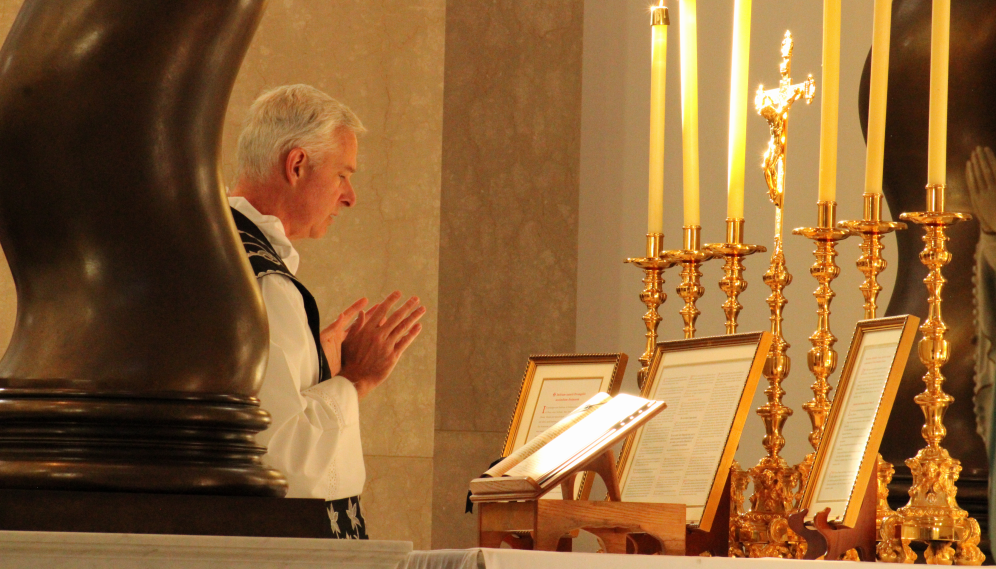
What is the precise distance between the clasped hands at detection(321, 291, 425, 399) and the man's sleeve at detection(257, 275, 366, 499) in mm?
137

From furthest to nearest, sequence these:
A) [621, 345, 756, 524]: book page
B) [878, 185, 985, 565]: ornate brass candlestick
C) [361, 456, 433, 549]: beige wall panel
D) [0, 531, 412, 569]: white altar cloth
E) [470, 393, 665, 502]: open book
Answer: [361, 456, 433, 549]: beige wall panel → [621, 345, 756, 524]: book page → [878, 185, 985, 565]: ornate brass candlestick → [470, 393, 665, 502]: open book → [0, 531, 412, 569]: white altar cloth

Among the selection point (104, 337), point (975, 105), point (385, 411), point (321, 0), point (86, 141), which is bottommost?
point (385, 411)

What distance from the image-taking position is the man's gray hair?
317cm

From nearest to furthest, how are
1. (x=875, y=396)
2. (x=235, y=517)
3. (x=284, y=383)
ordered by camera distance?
1. (x=235, y=517)
2. (x=875, y=396)
3. (x=284, y=383)

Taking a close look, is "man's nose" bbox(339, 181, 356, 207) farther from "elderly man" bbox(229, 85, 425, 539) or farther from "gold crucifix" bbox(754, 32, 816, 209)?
"gold crucifix" bbox(754, 32, 816, 209)

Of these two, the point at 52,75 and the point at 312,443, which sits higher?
the point at 52,75

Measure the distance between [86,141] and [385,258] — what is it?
3.44 metres

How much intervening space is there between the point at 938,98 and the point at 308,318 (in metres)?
1.30

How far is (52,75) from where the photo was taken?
1579 mm

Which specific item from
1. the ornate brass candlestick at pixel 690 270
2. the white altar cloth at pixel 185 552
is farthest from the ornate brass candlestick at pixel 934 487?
the white altar cloth at pixel 185 552

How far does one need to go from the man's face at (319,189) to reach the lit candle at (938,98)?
1398 mm

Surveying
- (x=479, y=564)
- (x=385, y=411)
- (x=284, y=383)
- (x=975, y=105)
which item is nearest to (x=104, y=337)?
(x=479, y=564)

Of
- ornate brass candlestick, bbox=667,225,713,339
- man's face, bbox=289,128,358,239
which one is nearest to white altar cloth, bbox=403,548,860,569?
ornate brass candlestick, bbox=667,225,713,339

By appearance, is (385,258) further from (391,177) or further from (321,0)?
(321,0)
